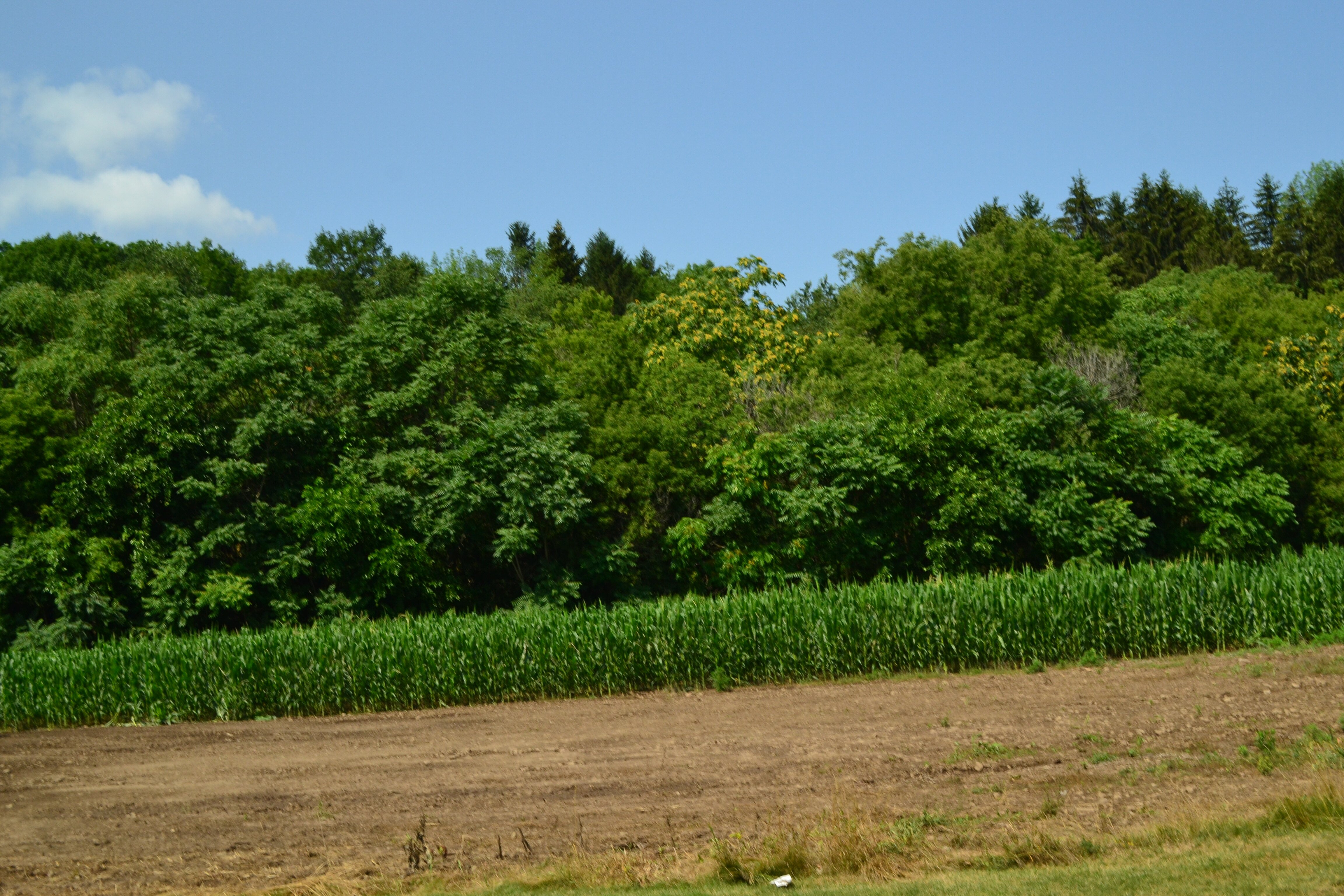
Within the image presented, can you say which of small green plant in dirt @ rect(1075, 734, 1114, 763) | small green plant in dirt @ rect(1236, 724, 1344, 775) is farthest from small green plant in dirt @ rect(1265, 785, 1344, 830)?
small green plant in dirt @ rect(1075, 734, 1114, 763)

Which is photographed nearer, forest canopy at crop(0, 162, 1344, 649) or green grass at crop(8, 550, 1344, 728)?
green grass at crop(8, 550, 1344, 728)

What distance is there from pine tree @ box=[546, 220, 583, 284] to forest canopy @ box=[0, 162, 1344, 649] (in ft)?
120

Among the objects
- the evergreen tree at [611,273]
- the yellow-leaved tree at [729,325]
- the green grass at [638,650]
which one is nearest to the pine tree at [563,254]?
the evergreen tree at [611,273]

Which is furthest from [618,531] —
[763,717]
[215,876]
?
[215,876]

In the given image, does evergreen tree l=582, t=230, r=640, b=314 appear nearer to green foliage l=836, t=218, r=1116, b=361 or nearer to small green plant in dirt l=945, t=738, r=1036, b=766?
green foliage l=836, t=218, r=1116, b=361

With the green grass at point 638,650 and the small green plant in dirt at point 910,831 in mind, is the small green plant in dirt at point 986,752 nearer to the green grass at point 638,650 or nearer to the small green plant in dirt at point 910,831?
the small green plant in dirt at point 910,831

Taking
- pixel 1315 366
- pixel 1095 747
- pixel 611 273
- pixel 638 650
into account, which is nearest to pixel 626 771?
pixel 1095 747

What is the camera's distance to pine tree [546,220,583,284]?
231 ft

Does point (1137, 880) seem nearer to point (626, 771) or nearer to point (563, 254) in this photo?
point (626, 771)

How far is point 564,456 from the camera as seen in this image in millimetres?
25203

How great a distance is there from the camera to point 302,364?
26.7 m

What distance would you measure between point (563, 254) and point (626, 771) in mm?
61266

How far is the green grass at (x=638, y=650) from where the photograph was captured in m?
18.6

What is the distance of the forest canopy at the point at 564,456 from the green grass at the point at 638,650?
15.8ft
